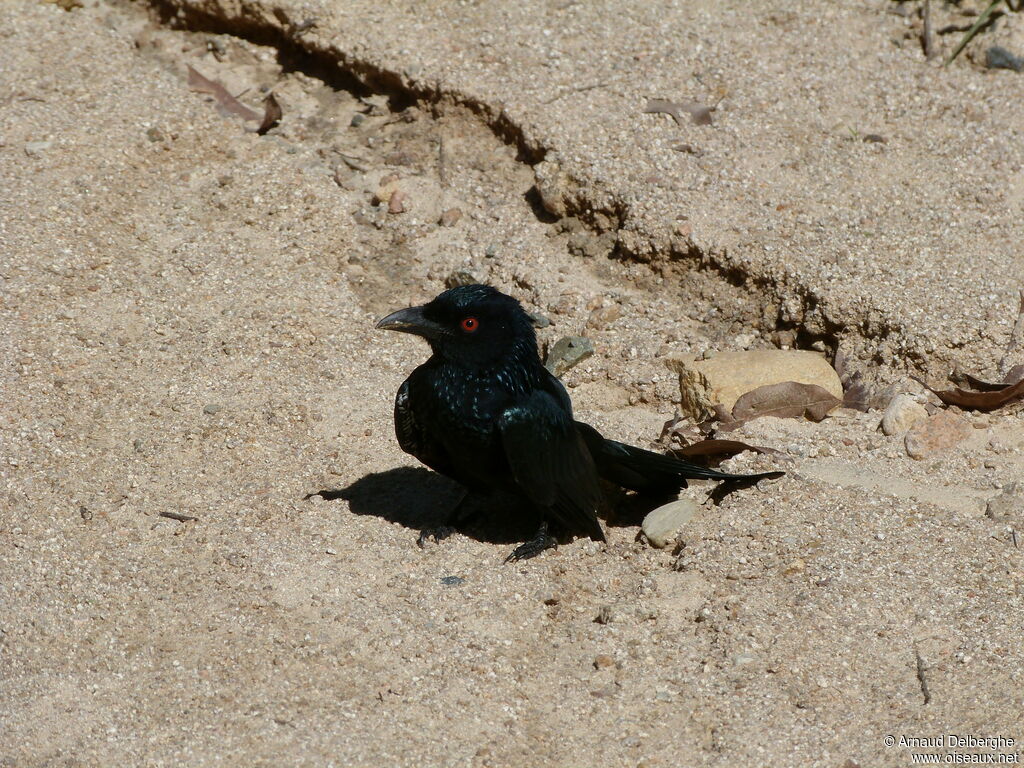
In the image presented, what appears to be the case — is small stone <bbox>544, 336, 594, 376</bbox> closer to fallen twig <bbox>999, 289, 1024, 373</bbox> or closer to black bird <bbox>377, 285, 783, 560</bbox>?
black bird <bbox>377, 285, 783, 560</bbox>

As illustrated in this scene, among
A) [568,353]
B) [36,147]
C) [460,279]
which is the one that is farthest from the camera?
[36,147]

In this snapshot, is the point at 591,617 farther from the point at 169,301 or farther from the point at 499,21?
the point at 499,21

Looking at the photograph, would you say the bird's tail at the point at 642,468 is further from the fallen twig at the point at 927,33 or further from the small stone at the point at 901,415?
the fallen twig at the point at 927,33

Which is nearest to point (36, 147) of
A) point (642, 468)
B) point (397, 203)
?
point (397, 203)

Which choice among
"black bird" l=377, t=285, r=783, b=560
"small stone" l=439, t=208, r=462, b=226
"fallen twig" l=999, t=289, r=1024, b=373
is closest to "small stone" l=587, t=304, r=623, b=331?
"small stone" l=439, t=208, r=462, b=226

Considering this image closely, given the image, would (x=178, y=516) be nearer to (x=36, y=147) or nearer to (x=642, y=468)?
(x=642, y=468)
